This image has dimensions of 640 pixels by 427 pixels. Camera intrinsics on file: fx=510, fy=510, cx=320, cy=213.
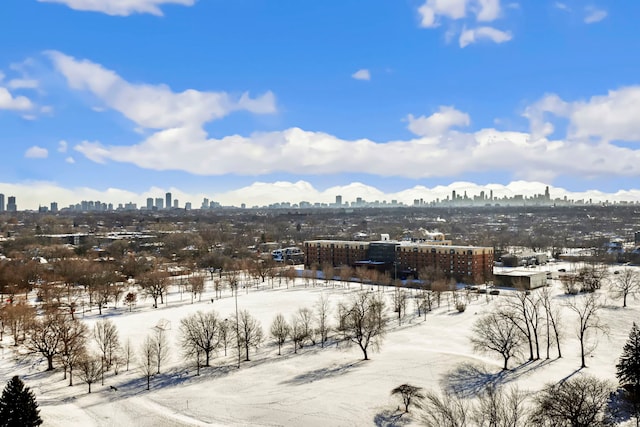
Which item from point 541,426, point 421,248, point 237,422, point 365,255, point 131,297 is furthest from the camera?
point 365,255

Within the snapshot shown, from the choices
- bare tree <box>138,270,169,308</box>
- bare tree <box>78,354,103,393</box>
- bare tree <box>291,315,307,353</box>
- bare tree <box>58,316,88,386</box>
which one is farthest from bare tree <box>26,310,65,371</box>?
bare tree <box>138,270,169,308</box>

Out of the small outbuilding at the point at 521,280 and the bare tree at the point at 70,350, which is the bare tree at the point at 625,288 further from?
the bare tree at the point at 70,350

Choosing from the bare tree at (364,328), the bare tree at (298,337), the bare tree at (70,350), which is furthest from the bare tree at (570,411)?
the bare tree at (70,350)

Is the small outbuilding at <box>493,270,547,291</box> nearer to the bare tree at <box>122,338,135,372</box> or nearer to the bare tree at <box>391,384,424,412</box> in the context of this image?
the bare tree at <box>391,384,424,412</box>

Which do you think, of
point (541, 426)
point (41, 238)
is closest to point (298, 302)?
point (541, 426)

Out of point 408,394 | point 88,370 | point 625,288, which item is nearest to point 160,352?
point 88,370

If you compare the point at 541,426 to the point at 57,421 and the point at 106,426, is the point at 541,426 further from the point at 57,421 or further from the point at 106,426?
the point at 57,421
